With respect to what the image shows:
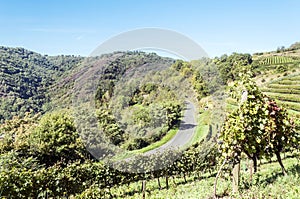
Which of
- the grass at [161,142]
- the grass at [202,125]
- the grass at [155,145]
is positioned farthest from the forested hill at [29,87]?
the grass at [202,125]

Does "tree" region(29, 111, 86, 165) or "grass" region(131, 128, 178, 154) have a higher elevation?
"grass" region(131, 128, 178, 154)

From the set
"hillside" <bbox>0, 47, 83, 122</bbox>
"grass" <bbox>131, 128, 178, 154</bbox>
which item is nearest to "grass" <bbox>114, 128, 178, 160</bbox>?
"grass" <bbox>131, 128, 178, 154</bbox>

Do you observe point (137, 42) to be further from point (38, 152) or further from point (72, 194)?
point (38, 152)

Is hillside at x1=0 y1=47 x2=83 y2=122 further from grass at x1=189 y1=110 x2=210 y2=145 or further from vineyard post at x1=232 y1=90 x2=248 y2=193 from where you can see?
vineyard post at x1=232 y1=90 x2=248 y2=193

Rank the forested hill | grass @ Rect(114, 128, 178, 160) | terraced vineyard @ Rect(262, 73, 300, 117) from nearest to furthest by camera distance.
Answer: grass @ Rect(114, 128, 178, 160) → terraced vineyard @ Rect(262, 73, 300, 117) → the forested hill

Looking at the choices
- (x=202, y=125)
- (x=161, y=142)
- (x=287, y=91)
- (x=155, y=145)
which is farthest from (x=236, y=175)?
(x=287, y=91)

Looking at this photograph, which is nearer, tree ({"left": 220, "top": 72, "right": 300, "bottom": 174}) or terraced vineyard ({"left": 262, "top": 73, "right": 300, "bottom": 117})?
tree ({"left": 220, "top": 72, "right": 300, "bottom": 174})

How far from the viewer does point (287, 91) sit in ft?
99.8

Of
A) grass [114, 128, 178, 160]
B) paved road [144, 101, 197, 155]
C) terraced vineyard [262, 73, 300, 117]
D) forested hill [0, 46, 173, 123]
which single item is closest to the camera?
paved road [144, 101, 197, 155]

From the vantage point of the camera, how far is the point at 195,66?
16.2 ft

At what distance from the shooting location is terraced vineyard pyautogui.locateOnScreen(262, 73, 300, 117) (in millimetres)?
25500

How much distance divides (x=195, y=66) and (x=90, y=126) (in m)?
2.22

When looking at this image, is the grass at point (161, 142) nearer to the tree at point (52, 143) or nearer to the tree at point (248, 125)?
the tree at point (248, 125)

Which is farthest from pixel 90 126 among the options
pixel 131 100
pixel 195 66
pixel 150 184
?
pixel 150 184
